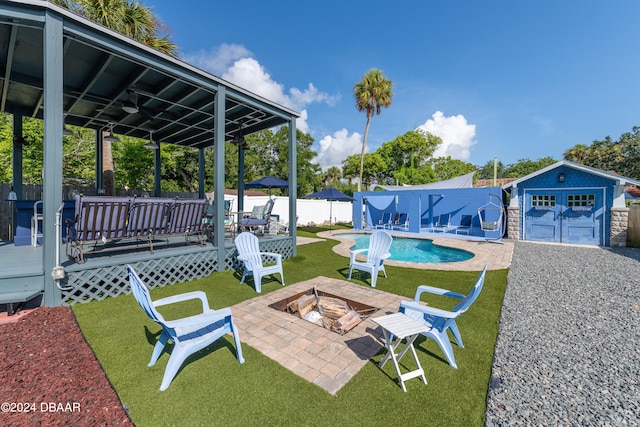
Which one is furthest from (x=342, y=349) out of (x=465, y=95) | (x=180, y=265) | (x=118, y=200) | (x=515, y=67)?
(x=465, y=95)

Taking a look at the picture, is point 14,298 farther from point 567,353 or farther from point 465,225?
point 465,225

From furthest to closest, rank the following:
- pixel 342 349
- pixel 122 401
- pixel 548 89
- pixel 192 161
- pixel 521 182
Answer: pixel 192 161
pixel 548 89
pixel 521 182
pixel 342 349
pixel 122 401

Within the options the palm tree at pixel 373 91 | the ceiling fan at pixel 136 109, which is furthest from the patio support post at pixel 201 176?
the palm tree at pixel 373 91

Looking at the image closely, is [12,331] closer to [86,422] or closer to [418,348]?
[86,422]

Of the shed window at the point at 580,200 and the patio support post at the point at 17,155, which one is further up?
the patio support post at the point at 17,155

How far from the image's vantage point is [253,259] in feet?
16.8

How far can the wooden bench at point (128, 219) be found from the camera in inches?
166

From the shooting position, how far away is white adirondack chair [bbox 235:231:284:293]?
15.6 feet

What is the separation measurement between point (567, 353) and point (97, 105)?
10.9 m

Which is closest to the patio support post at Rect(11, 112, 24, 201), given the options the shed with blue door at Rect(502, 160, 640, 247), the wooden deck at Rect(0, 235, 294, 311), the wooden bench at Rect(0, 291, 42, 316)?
the wooden deck at Rect(0, 235, 294, 311)

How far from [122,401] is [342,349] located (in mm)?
1966

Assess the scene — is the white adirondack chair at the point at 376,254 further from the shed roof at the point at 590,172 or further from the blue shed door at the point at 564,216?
the blue shed door at the point at 564,216

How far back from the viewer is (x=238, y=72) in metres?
17.9

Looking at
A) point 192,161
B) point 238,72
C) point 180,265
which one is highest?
point 238,72
